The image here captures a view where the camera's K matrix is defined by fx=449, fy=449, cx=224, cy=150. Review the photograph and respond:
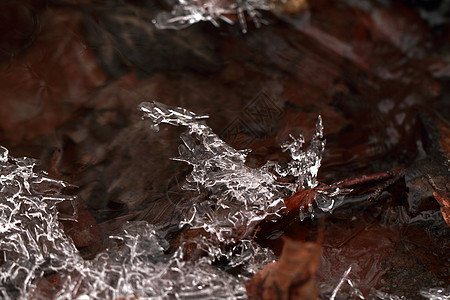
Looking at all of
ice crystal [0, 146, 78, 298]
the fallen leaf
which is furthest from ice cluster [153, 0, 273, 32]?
the fallen leaf

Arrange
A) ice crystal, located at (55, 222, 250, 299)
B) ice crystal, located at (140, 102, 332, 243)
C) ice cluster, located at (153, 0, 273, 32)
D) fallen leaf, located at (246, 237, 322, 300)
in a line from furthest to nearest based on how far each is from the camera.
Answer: ice cluster, located at (153, 0, 273, 32) → ice crystal, located at (140, 102, 332, 243) → ice crystal, located at (55, 222, 250, 299) → fallen leaf, located at (246, 237, 322, 300)

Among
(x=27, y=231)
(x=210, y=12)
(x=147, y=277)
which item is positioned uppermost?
(x=210, y=12)

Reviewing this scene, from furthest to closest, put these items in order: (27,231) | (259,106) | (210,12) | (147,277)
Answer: (210,12)
(259,106)
(27,231)
(147,277)

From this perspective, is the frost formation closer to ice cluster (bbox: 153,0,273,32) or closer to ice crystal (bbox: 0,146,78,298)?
ice crystal (bbox: 0,146,78,298)

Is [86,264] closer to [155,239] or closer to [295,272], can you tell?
[155,239]

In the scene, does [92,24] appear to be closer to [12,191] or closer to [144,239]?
[12,191]

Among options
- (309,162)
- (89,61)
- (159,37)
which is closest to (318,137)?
(309,162)

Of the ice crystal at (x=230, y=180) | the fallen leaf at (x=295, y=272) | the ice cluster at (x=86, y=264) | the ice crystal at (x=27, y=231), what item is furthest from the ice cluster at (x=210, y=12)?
the fallen leaf at (x=295, y=272)

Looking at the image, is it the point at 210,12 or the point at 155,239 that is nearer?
the point at 155,239

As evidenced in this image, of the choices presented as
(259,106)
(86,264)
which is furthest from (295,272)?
(259,106)

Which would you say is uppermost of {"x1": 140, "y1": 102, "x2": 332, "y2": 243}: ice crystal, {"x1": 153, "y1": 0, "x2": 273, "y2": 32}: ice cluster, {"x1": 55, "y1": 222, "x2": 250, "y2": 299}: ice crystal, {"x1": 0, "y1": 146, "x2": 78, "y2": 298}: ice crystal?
{"x1": 153, "y1": 0, "x2": 273, "y2": 32}: ice cluster
